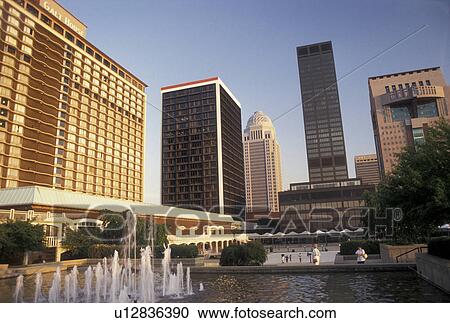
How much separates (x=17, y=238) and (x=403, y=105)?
372 ft

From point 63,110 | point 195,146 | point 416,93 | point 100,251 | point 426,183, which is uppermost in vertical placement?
point 416,93

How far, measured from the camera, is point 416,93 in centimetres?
9888

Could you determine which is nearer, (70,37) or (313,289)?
(313,289)

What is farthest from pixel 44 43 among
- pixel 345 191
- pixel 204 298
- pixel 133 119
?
pixel 345 191

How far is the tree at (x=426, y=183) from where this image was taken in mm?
12430

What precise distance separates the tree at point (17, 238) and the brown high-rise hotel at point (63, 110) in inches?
1274

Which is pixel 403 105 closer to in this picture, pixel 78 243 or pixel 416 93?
pixel 416 93

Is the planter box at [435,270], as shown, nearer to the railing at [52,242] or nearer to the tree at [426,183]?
the tree at [426,183]

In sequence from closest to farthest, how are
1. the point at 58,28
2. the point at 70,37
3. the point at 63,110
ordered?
the point at 63,110 → the point at 58,28 → the point at 70,37

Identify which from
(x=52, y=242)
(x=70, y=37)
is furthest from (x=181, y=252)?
(x=70, y=37)

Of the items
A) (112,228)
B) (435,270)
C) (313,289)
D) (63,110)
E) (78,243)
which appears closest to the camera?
(435,270)

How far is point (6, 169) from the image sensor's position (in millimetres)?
53188

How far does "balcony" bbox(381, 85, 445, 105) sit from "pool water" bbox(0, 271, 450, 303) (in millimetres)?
97809
